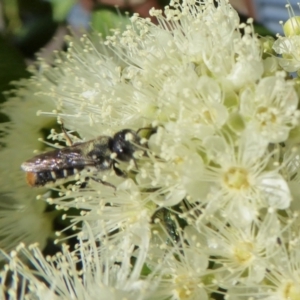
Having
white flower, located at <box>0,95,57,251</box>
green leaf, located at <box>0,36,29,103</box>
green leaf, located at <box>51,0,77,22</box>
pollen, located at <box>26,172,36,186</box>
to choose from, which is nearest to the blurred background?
green leaf, located at <box>51,0,77,22</box>

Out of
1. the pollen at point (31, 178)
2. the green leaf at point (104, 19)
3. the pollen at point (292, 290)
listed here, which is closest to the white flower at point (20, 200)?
the pollen at point (31, 178)

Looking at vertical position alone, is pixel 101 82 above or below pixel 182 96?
below

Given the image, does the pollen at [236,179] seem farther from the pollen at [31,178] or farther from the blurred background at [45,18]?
the blurred background at [45,18]

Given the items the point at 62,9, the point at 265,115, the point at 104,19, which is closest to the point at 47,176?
the point at 265,115

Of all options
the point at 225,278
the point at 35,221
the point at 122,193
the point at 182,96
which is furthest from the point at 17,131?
the point at 225,278

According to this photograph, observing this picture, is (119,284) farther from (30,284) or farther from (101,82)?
(101,82)

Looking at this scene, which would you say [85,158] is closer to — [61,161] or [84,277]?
[61,161]
